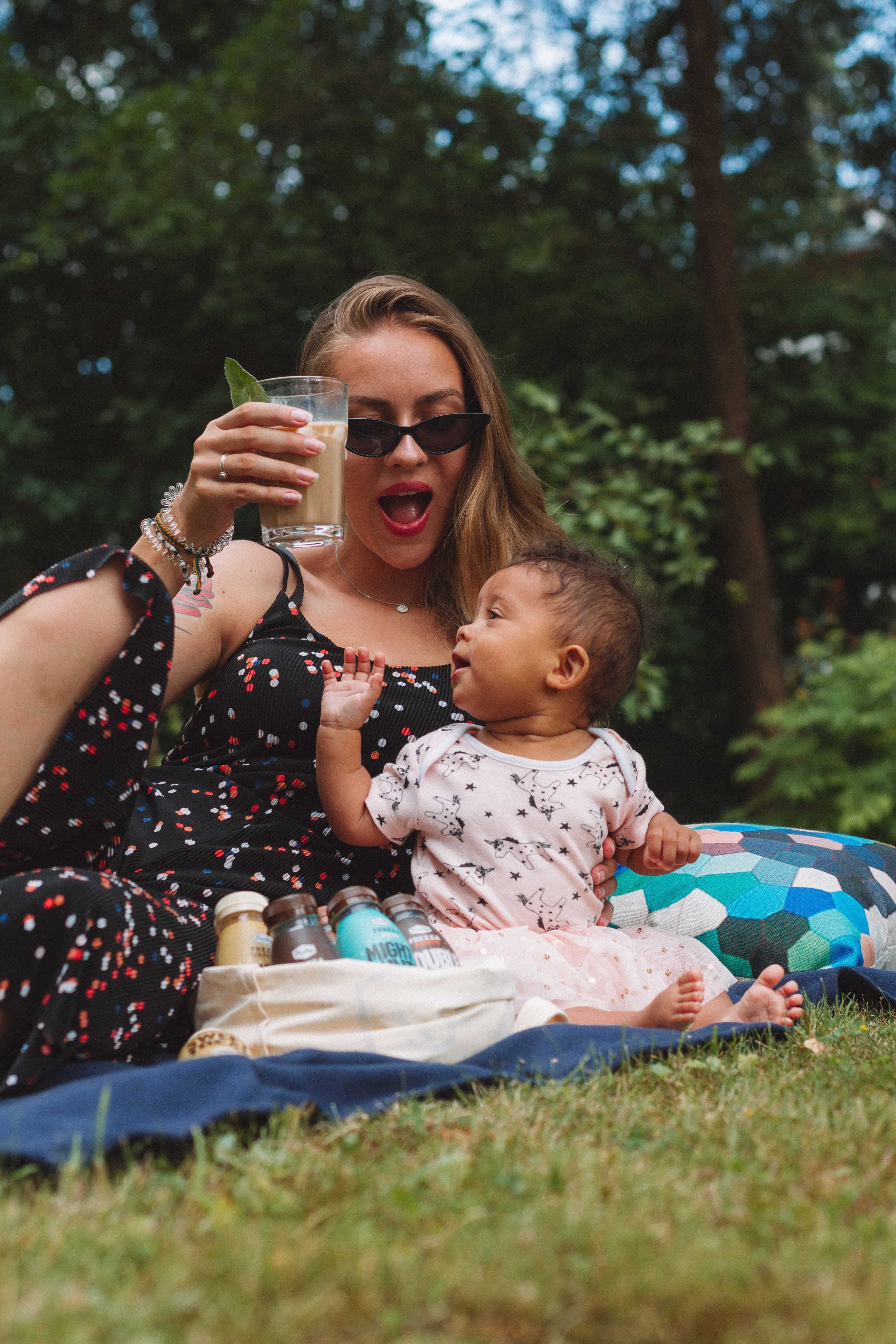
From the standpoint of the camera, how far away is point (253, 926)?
2.09 metres

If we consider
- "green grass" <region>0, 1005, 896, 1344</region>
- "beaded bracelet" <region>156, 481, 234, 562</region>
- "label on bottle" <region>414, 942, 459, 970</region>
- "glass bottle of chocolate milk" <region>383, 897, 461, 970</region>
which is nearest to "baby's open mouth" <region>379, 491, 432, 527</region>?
"beaded bracelet" <region>156, 481, 234, 562</region>

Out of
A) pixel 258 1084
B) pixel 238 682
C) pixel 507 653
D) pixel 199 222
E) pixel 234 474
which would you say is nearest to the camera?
pixel 258 1084

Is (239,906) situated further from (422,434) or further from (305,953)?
(422,434)

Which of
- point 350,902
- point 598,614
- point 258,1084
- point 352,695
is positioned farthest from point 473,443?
point 258,1084

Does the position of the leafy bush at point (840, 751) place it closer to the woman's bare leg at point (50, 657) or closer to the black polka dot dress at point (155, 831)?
the black polka dot dress at point (155, 831)

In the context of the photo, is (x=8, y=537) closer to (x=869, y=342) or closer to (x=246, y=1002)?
(x=869, y=342)

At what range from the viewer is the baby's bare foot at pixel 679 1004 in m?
2.11

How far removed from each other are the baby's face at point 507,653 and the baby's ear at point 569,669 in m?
0.01

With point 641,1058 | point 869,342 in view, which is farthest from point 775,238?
point 641,1058

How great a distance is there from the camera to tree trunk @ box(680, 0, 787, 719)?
23.3ft

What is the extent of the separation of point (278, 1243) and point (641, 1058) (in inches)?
36.4

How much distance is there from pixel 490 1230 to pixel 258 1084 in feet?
1.74

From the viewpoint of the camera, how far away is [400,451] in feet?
9.39

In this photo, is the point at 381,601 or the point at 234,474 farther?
the point at 381,601
